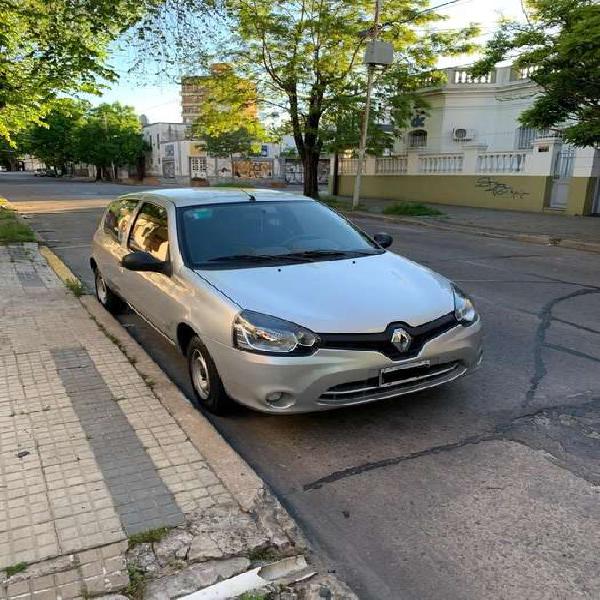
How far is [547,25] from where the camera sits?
1214 centimetres

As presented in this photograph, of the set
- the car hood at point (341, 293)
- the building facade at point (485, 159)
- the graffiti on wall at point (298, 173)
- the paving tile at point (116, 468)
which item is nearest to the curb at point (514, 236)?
the building facade at point (485, 159)

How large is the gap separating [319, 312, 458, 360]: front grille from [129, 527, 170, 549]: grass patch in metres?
1.35

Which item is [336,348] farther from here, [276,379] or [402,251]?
[402,251]

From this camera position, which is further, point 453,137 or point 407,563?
point 453,137

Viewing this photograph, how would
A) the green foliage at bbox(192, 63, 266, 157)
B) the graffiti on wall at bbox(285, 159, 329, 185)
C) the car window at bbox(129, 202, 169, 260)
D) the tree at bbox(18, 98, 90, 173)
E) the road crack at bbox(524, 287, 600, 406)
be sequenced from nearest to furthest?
the road crack at bbox(524, 287, 600, 406)
the car window at bbox(129, 202, 169, 260)
the green foliage at bbox(192, 63, 266, 157)
the graffiti on wall at bbox(285, 159, 329, 185)
the tree at bbox(18, 98, 90, 173)

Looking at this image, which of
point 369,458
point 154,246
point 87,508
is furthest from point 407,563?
point 154,246

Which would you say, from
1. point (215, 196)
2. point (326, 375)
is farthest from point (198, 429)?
point (215, 196)

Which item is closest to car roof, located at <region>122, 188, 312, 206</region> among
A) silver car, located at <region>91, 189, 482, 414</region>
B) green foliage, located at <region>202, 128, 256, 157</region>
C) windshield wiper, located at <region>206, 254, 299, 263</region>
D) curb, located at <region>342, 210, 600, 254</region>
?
silver car, located at <region>91, 189, 482, 414</region>

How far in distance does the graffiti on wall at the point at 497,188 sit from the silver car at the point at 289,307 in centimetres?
1730

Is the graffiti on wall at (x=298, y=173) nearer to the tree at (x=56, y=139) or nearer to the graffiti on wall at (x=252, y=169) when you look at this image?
the graffiti on wall at (x=252, y=169)

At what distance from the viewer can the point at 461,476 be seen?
326 cm

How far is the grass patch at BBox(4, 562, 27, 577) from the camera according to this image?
2.38 m

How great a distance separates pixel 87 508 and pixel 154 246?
103 inches

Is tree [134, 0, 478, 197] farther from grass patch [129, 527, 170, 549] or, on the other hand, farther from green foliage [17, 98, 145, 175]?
green foliage [17, 98, 145, 175]
